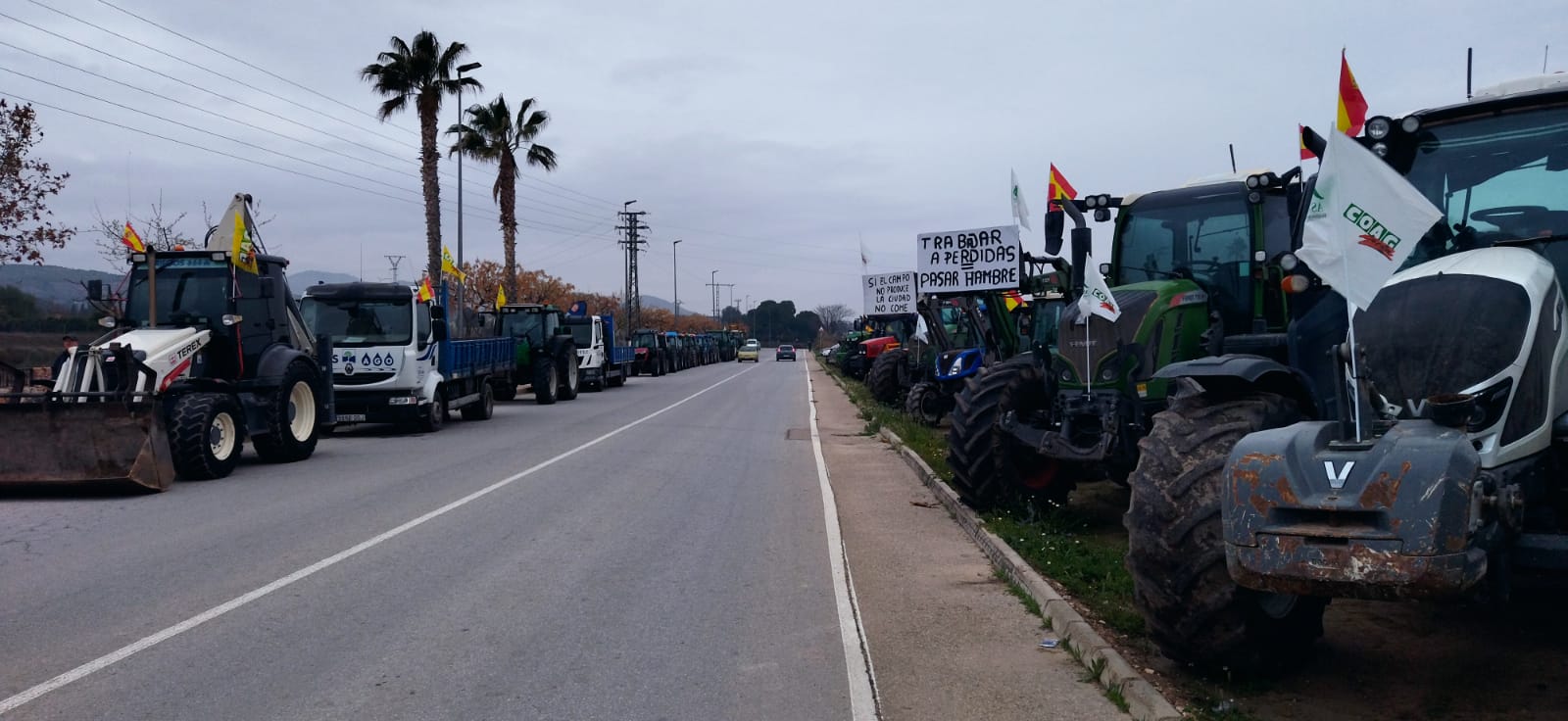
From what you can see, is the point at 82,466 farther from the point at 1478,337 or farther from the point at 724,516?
the point at 1478,337

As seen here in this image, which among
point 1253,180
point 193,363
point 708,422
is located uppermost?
point 1253,180

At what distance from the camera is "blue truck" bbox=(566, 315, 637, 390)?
37.0m

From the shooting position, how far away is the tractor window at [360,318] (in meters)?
21.0

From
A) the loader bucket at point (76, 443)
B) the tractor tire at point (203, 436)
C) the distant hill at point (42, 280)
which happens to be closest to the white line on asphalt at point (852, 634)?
the tractor tire at point (203, 436)

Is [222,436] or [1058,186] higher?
[1058,186]

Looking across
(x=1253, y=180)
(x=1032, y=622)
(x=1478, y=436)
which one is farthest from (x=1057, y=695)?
(x=1253, y=180)

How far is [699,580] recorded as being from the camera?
827 centimetres

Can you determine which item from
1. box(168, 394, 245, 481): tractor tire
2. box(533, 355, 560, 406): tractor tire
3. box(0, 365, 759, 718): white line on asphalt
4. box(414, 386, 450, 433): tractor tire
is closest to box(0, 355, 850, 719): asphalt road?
box(0, 365, 759, 718): white line on asphalt

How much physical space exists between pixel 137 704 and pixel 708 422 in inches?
724

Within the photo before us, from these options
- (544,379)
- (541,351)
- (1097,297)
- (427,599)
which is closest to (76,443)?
(427,599)

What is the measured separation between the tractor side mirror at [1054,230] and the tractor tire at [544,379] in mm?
23351

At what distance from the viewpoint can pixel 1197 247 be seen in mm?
9680

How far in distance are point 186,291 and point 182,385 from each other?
1.71 metres

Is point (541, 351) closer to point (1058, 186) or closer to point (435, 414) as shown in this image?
point (435, 414)
